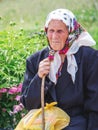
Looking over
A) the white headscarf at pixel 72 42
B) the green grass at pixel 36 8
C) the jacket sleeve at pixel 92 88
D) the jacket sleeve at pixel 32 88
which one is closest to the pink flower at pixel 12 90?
the jacket sleeve at pixel 32 88

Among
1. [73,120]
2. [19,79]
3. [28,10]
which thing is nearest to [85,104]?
[73,120]

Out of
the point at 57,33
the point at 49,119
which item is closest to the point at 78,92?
the point at 49,119

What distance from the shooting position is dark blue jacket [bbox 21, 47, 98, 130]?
427 centimetres

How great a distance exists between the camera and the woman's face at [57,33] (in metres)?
4.18

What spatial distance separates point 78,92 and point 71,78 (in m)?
0.12

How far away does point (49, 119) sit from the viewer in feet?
13.9

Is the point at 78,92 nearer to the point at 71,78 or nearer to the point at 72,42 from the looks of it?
the point at 71,78

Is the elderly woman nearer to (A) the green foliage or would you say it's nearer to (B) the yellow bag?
(B) the yellow bag

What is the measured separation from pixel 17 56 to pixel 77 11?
6.68 metres

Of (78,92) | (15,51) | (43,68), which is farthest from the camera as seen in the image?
(15,51)

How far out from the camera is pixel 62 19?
13.7 ft

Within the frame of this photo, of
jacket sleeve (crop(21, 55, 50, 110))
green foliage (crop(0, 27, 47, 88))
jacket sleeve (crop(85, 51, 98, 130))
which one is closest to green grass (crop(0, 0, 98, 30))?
green foliage (crop(0, 27, 47, 88))

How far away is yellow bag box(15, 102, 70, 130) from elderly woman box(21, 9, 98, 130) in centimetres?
5

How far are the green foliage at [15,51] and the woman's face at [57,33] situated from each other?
3.40ft
